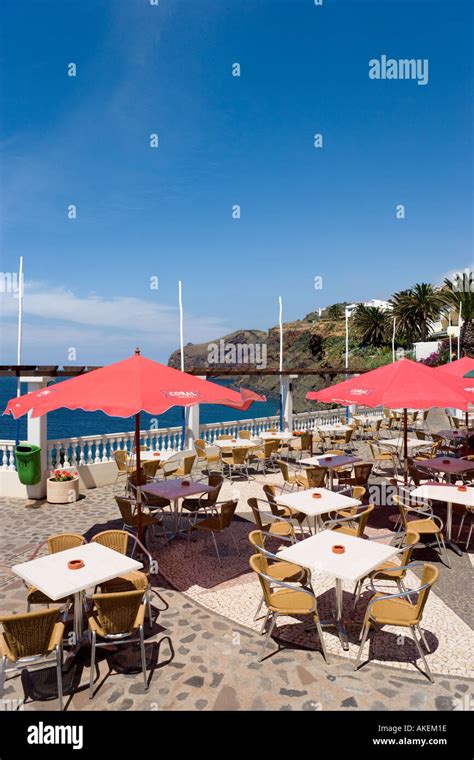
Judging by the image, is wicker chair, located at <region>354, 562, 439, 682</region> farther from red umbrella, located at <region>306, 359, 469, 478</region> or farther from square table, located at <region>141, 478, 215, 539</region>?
square table, located at <region>141, 478, 215, 539</region>

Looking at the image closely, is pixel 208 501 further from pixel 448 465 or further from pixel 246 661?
pixel 448 465

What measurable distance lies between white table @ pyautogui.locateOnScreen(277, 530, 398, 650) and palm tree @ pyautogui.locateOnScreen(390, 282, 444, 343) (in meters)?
49.9

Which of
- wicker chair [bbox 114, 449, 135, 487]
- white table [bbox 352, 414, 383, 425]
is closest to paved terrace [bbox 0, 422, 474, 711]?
wicker chair [bbox 114, 449, 135, 487]

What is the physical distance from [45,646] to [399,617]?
331 centimetres

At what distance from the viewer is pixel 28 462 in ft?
33.2

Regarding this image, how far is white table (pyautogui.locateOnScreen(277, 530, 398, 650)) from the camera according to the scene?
466cm

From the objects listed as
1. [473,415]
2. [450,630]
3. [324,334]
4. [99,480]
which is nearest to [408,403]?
[450,630]

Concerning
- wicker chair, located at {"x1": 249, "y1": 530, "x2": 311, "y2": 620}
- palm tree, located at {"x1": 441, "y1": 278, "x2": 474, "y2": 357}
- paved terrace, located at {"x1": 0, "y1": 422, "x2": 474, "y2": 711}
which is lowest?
paved terrace, located at {"x1": 0, "y1": 422, "x2": 474, "y2": 711}

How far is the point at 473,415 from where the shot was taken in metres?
23.7

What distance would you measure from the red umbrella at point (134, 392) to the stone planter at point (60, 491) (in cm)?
366

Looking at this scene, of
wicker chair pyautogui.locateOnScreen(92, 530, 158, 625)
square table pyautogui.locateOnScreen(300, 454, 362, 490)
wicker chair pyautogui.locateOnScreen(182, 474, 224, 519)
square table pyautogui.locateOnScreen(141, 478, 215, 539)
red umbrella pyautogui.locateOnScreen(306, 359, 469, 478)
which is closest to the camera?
wicker chair pyautogui.locateOnScreen(92, 530, 158, 625)

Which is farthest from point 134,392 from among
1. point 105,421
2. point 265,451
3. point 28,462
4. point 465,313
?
point 105,421

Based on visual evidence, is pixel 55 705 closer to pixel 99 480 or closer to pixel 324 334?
pixel 99 480

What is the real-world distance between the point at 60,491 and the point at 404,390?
7408 millimetres
